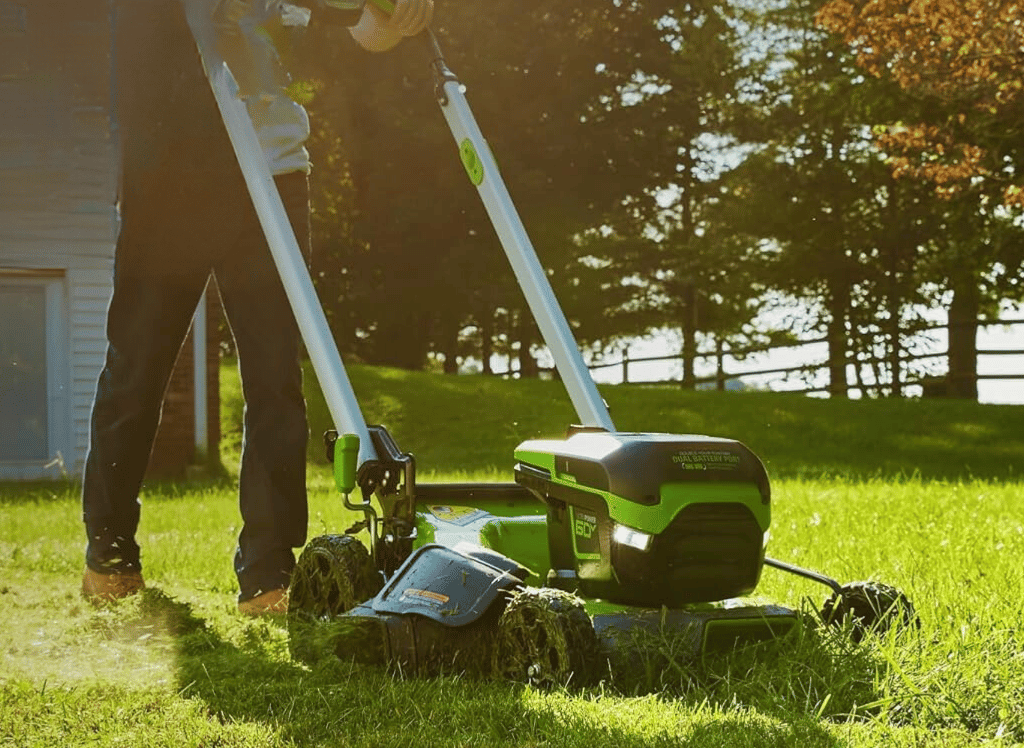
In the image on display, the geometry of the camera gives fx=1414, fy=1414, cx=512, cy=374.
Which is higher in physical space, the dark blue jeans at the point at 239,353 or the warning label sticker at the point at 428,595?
the dark blue jeans at the point at 239,353

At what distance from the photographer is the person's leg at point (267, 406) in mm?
Answer: 4191

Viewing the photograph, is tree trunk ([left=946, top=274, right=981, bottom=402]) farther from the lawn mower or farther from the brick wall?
the lawn mower

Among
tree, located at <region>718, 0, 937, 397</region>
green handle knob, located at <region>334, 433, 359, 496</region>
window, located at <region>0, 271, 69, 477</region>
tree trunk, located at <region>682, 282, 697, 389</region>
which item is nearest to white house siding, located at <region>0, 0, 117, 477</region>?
window, located at <region>0, 271, 69, 477</region>

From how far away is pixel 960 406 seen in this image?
15000 mm

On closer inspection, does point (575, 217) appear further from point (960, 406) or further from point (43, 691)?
point (43, 691)

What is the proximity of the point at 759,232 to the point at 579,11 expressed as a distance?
4.64 metres

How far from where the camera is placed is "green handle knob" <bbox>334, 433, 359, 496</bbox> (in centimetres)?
345

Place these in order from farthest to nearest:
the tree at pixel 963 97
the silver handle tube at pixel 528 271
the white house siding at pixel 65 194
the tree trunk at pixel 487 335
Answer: the tree trunk at pixel 487 335 → the white house siding at pixel 65 194 → the tree at pixel 963 97 → the silver handle tube at pixel 528 271

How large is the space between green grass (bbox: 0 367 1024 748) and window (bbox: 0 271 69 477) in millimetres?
Result: 5026

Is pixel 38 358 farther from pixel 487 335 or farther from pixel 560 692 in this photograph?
pixel 487 335

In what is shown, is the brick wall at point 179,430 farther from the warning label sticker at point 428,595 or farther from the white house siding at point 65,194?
the warning label sticker at point 428,595

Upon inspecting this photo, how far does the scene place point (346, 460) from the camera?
3.45 metres

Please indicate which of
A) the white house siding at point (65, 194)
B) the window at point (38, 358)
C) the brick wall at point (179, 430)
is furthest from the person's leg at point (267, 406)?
the brick wall at point (179, 430)

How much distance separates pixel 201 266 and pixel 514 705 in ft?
6.93
